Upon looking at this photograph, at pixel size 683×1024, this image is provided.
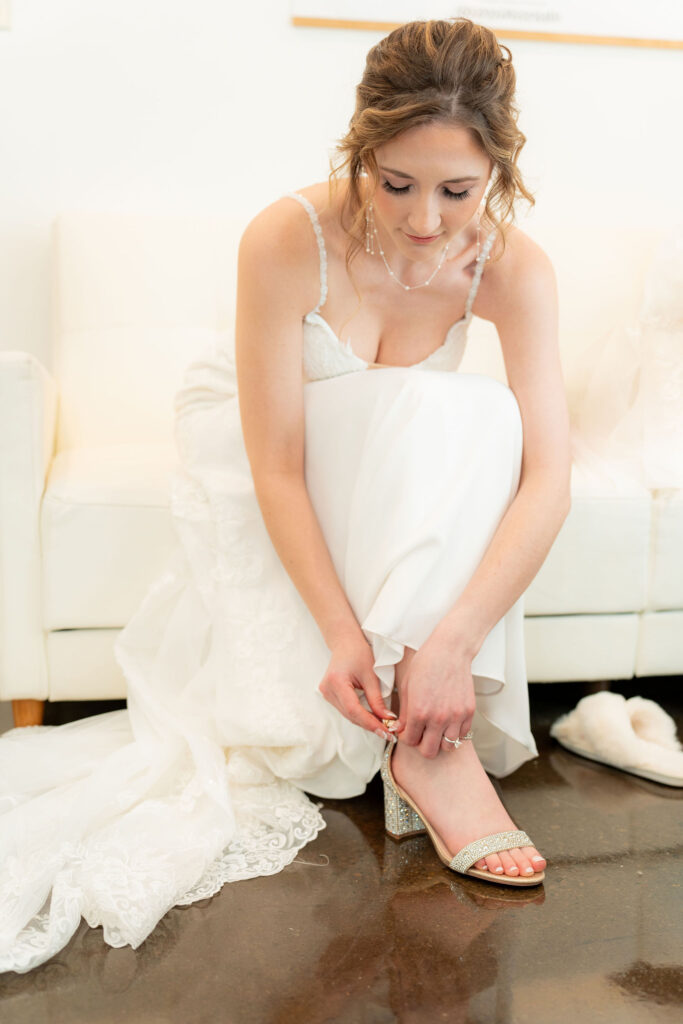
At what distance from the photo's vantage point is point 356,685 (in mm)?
1257

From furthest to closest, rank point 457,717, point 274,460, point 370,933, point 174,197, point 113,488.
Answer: point 174,197 → point 113,488 → point 274,460 → point 457,717 → point 370,933

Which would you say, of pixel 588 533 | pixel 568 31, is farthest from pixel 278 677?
pixel 568 31

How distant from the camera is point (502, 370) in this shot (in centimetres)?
227

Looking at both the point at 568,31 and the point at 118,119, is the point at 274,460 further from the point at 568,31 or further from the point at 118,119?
the point at 568,31

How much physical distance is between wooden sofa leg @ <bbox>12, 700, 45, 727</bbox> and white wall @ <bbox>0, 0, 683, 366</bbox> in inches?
42.4

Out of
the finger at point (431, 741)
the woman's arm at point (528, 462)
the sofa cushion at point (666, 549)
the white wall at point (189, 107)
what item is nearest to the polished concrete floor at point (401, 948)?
the finger at point (431, 741)

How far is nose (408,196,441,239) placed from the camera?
3.96ft

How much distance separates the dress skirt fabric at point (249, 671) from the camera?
119cm

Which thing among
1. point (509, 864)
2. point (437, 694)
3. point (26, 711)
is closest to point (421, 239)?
point (437, 694)

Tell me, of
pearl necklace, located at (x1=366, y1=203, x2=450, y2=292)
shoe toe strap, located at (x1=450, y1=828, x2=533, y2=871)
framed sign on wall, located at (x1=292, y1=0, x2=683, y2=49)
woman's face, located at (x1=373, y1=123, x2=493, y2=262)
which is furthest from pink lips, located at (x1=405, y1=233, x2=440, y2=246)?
framed sign on wall, located at (x1=292, y1=0, x2=683, y2=49)

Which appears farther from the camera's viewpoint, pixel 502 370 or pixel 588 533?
pixel 502 370

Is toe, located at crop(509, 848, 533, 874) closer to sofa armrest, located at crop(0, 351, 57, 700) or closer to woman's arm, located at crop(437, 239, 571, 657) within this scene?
woman's arm, located at crop(437, 239, 571, 657)

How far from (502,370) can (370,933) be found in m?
1.46

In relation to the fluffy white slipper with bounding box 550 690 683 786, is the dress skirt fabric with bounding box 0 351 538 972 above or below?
above
